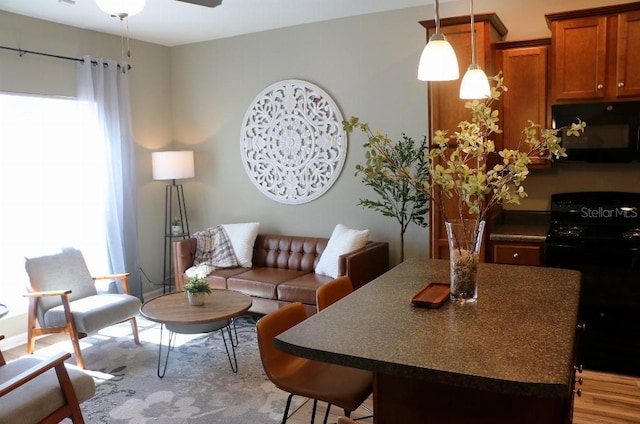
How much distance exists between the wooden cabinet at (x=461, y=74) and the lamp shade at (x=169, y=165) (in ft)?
9.05

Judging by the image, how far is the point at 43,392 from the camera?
2.64m

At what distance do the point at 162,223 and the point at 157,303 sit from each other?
221 centimetres

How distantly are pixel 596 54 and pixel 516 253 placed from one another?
4.93 feet

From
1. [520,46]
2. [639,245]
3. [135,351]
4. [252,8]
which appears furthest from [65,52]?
[639,245]

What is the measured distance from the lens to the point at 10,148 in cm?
464

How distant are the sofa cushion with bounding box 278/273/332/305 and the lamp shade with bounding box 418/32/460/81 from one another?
8.78ft

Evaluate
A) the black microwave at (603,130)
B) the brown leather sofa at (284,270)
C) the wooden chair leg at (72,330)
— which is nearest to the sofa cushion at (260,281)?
the brown leather sofa at (284,270)

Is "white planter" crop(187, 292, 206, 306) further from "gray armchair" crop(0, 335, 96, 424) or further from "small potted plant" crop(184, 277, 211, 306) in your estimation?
"gray armchair" crop(0, 335, 96, 424)

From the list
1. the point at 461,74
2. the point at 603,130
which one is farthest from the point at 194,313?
the point at 603,130

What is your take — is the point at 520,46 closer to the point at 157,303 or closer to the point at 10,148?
the point at 157,303

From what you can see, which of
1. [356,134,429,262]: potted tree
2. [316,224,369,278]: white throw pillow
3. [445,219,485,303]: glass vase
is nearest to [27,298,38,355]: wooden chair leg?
[316,224,369,278]: white throw pillow

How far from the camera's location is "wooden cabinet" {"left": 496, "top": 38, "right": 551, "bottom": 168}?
13.3 feet

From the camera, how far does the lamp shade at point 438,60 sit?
2.02 metres

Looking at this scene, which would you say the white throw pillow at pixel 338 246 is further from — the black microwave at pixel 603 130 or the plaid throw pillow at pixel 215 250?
the black microwave at pixel 603 130
